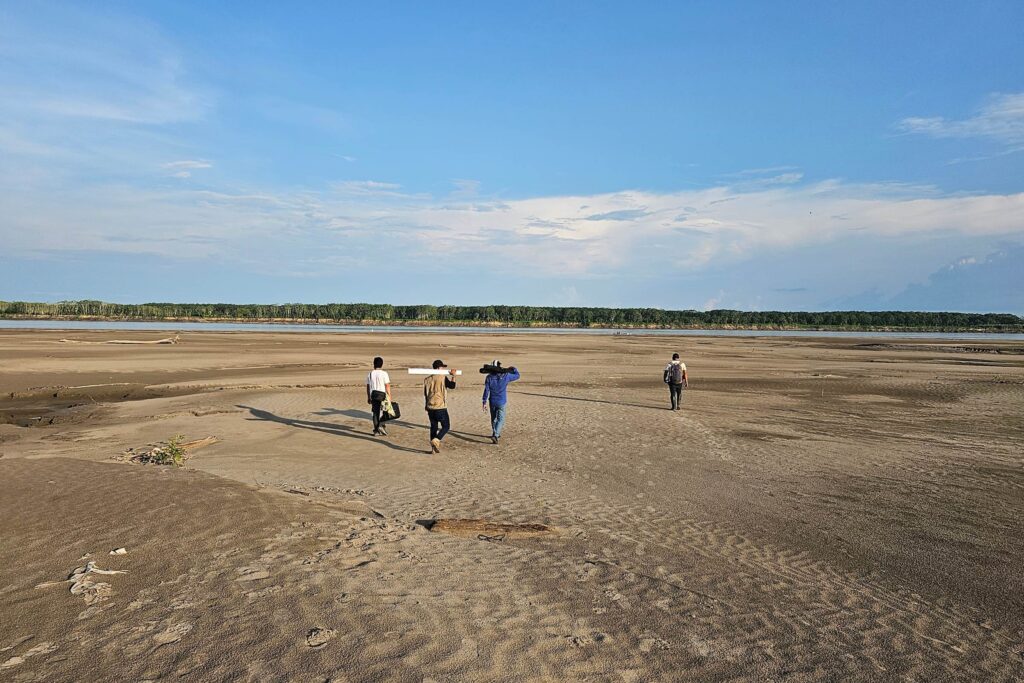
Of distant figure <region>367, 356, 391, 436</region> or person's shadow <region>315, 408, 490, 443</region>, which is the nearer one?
distant figure <region>367, 356, 391, 436</region>

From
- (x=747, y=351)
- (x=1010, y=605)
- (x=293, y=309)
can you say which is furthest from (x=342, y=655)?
(x=293, y=309)

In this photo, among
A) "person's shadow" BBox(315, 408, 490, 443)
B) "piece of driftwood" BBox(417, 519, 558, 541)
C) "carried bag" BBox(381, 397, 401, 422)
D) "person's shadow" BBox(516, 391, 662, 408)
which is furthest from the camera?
"person's shadow" BBox(516, 391, 662, 408)

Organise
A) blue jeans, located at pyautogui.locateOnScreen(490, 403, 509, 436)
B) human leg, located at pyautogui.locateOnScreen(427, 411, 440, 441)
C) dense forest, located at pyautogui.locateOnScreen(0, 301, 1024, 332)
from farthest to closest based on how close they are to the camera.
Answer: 1. dense forest, located at pyautogui.locateOnScreen(0, 301, 1024, 332)
2. blue jeans, located at pyautogui.locateOnScreen(490, 403, 509, 436)
3. human leg, located at pyautogui.locateOnScreen(427, 411, 440, 441)

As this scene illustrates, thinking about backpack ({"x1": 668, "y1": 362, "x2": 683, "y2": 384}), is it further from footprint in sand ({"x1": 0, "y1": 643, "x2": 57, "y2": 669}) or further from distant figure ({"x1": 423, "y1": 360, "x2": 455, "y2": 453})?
footprint in sand ({"x1": 0, "y1": 643, "x2": 57, "y2": 669})

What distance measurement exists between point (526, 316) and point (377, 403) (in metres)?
Answer: 117

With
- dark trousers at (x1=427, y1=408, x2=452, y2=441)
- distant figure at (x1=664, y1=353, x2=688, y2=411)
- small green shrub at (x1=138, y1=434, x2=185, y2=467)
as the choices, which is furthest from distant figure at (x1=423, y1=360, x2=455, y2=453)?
distant figure at (x1=664, y1=353, x2=688, y2=411)

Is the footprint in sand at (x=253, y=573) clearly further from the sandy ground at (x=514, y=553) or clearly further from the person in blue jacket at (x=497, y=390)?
the person in blue jacket at (x=497, y=390)

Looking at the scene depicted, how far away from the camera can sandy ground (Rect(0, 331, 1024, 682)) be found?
16.8ft

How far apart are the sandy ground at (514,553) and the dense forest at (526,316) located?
108m

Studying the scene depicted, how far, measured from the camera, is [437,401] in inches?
532

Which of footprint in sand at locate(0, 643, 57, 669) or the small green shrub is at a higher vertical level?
footprint in sand at locate(0, 643, 57, 669)

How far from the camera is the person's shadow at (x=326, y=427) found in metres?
14.8

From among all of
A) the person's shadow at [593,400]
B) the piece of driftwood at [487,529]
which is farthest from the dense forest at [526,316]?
the piece of driftwood at [487,529]

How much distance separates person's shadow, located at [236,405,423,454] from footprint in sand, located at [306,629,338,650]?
8.75 m
